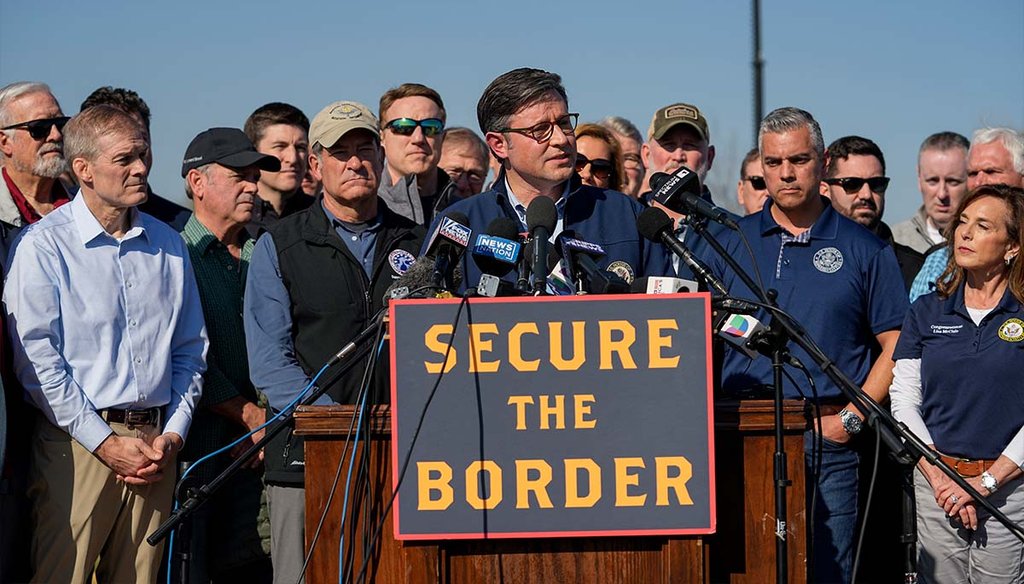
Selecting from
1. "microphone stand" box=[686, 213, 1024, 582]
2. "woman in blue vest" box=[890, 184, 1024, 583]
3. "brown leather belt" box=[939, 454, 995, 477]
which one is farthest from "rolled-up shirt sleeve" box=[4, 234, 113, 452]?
"brown leather belt" box=[939, 454, 995, 477]

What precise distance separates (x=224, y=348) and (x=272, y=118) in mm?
2112

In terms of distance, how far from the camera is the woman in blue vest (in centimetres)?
536

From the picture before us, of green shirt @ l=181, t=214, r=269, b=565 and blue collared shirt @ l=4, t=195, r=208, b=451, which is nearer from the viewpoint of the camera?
blue collared shirt @ l=4, t=195, r=208, b=451

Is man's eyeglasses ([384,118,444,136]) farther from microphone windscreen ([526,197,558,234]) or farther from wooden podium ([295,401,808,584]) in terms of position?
wooden podium ([295,401,808,584])

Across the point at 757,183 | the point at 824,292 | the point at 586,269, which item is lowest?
the point at 824,292

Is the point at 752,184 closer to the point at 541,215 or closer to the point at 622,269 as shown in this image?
the point at 622,269

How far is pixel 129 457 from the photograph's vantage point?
17.0ft

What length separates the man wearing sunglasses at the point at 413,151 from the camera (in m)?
7.30

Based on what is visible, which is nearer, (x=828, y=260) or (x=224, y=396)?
(x=828, y=260)

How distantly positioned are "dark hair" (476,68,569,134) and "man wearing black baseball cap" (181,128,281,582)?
5.81ft

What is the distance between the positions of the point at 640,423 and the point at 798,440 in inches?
22.5

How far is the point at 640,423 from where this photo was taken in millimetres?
3670

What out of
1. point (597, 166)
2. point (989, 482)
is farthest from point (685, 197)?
point (597, 166)

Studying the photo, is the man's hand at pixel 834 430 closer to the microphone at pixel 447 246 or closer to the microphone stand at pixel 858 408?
the microphone stand at pixel 858 408
